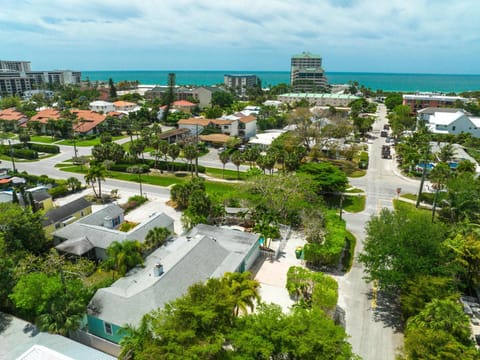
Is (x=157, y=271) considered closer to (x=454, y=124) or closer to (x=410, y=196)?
(x=410, y=196)

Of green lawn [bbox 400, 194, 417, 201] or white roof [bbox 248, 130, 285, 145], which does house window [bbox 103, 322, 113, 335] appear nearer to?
green lawn [bbox 400, 194, 417, 201]

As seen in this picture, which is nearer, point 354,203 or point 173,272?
point 173,272

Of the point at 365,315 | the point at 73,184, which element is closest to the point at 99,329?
the point at 365,315

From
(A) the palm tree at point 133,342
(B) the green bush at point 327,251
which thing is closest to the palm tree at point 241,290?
(A) the palm tree at point 133,342

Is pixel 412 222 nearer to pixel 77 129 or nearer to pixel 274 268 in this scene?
pixel 274 268

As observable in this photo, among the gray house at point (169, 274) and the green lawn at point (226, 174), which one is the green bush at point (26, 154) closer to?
the green lawn at point (226, 174)
